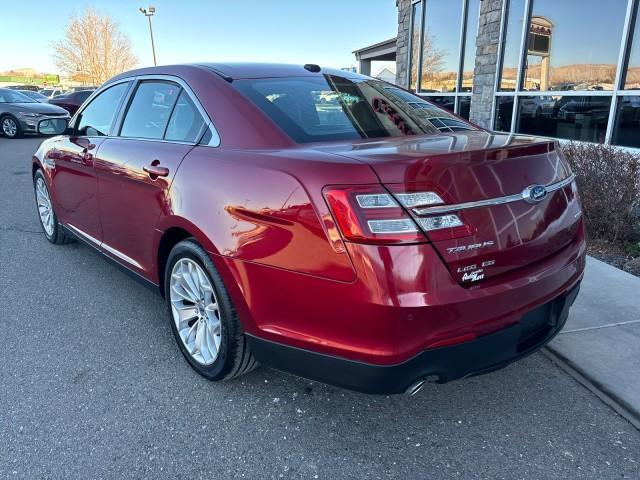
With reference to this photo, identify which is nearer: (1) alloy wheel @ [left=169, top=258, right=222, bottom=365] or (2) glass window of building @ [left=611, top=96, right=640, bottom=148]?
(1) alloy wheel @ [left=169, top=258, right=222, bottom=365]

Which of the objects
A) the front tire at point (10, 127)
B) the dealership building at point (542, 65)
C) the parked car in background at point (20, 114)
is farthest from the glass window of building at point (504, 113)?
the front tire at point (10, 127)

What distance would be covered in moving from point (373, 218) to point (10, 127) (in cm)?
1645

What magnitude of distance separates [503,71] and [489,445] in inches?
287

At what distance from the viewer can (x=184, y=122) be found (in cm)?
280

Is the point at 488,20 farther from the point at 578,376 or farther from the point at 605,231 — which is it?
the point at 578,376

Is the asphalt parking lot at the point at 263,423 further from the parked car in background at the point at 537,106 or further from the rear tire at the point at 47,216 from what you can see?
the parked car in background at the point at 537,106

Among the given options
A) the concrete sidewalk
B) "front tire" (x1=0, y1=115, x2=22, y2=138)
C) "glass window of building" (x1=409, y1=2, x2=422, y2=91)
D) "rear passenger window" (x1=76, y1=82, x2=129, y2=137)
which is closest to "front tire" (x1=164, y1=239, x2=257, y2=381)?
"rear passenger window" (x1=76, y1=82, x2=129, y2=137)

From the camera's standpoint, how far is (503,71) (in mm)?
8125

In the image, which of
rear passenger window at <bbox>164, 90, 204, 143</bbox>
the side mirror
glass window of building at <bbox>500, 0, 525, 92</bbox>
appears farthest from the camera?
glass window of building at <bbox>500, 0, 525, 92</bbox>

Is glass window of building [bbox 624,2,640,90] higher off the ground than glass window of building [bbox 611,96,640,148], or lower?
higher

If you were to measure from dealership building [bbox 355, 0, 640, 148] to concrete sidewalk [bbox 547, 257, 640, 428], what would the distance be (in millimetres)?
3040

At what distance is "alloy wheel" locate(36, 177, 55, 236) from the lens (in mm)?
4882

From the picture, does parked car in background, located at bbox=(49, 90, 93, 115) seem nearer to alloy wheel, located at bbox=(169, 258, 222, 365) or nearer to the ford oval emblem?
alloy wheel, located at bbox=(169, 258, 222, 365)

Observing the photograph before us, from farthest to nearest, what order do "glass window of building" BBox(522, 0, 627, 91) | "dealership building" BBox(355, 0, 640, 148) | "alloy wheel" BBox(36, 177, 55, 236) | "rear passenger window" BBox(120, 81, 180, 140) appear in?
"glass window of building" BBox(522, 0, 627, 91) < "dealership building" BBox(355, 0, 640, 148) < "alloy wheel" BBox(36, 177, 55, 236) < "rear passenger window" BBox(120, 81, 180, 140)
